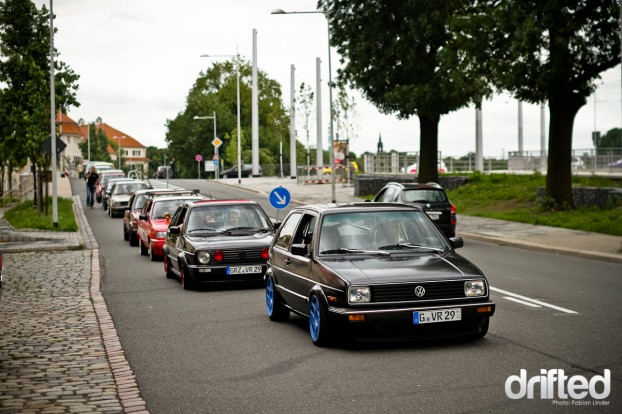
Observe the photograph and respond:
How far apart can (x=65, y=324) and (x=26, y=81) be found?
91.3ft

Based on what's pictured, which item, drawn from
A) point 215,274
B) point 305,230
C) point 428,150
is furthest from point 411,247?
point 428,150

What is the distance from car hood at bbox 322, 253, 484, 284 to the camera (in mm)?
9750

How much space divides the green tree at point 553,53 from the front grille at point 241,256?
1604cm

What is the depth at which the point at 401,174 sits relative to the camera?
58.4m

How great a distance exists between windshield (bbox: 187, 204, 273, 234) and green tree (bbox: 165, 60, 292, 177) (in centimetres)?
10135

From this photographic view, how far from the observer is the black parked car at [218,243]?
16203 millimetres

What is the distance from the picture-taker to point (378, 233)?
1091 centimetres

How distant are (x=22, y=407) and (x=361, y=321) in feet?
10.8

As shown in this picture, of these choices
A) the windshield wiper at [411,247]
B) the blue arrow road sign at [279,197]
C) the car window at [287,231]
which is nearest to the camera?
the windshield wiper at [411,247]

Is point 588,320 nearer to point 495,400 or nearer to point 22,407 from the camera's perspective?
point 495,400

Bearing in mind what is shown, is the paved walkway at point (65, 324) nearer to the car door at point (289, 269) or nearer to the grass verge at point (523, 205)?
the grass verge at point (523, 205)

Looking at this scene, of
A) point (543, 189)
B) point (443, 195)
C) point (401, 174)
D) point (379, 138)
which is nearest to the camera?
point (443, 195)

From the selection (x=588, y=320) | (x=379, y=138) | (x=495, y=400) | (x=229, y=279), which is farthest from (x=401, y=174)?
(x=379, y=138)

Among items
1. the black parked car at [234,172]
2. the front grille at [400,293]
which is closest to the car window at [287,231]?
the front grille at [400,293]
